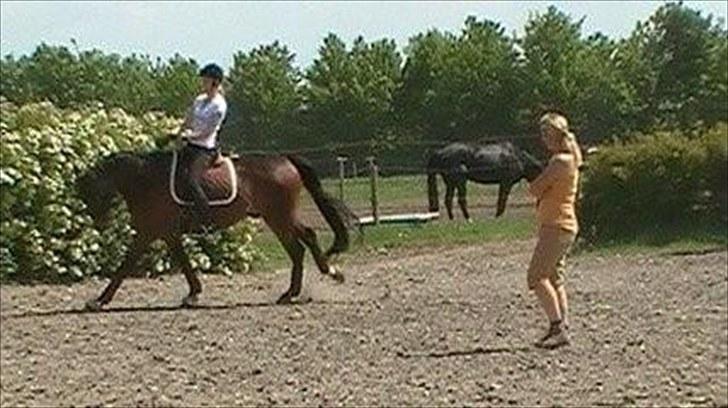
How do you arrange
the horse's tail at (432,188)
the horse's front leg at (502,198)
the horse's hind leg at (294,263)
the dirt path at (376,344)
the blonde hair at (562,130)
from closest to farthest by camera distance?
the dirt path at (376,344) < the blonde hair at (562,130) < the horse's hind leg at (294,263) < the horse's tail at (432,188) < the horse's front leg at (502,198)

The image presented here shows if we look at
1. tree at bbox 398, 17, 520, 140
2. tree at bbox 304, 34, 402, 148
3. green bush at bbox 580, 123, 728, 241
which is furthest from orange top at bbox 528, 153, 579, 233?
tree at bbox 304, 34, 402, 148

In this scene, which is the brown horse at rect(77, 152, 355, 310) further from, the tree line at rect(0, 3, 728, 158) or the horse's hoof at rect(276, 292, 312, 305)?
the tree line at rect(0, 3, 728, 158)

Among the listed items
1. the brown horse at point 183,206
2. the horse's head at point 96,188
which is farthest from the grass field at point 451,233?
the horse's head at point 96,188

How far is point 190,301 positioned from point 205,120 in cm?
167

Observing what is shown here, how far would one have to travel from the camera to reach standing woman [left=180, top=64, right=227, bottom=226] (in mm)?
13250

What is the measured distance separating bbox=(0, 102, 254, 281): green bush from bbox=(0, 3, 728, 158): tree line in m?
24.0

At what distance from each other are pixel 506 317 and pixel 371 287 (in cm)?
346

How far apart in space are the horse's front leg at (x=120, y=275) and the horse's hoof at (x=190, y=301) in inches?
23.1

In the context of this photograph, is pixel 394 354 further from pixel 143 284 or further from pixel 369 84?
pixel 369 84

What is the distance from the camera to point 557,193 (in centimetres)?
995

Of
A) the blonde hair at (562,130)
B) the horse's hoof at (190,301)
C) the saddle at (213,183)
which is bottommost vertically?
the horse's hoof at (190,301)

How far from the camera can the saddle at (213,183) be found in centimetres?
1383

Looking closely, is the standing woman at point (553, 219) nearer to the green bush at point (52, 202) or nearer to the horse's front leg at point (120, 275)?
the horse's front leg at point (120, 275)

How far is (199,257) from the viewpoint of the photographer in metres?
17.3
